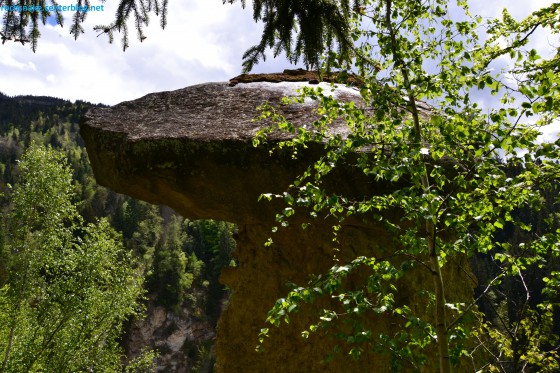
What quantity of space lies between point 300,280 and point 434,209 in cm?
380

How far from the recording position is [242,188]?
5773 mm

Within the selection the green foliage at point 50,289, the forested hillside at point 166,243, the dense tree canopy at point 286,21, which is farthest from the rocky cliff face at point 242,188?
the forested hillside at point 166,243

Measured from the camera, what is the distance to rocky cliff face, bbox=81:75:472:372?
5578 millimetres

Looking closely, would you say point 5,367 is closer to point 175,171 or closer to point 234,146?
point 175,171

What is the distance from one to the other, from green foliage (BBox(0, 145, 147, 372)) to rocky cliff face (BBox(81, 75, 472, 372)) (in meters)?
6.87

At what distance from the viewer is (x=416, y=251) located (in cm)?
269

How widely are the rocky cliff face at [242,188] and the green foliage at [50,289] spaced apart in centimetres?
687

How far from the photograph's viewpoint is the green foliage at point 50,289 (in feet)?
38.9

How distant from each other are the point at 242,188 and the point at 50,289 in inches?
334

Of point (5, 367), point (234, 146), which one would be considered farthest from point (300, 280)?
point (5, 367)

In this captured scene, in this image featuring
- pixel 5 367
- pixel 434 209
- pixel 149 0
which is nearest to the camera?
pixel 434 209

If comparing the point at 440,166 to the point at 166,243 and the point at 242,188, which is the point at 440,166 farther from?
the point at 166,243

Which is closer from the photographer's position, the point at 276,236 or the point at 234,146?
the point at 234,146

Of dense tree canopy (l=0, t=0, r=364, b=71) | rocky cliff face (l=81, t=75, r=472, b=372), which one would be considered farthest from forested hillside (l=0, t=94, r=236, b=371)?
dense tree canopy (l=0, t=0, r=364, b=71)
